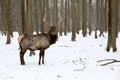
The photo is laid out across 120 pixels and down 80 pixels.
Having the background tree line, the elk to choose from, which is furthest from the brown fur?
the background tree line

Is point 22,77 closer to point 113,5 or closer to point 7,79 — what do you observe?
point 7,79

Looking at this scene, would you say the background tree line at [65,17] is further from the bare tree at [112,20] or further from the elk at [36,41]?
the elk at [36,41]

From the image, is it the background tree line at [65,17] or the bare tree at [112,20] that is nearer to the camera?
the bare tree at [112,20]

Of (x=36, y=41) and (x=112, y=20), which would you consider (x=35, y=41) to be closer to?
(x=36, y=41)

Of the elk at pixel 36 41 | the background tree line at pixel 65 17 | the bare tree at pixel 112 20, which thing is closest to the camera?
the elk at pixel 36 41

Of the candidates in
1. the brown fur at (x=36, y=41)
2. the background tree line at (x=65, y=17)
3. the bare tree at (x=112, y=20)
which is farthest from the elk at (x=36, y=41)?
the bare tree at (x=112, y=20)

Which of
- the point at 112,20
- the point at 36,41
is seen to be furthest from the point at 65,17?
the point at 36,41

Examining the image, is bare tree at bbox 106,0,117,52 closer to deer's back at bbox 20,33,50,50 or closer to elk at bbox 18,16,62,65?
elk at bbox 18,16,62,65

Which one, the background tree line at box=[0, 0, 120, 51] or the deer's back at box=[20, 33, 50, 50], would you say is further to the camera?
the background tree line at box=[0, 0, 120, 51]

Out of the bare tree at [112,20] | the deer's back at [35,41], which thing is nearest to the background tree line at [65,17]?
the bare tree at [112,20]

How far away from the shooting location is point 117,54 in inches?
574

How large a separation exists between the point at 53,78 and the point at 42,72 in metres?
1.15

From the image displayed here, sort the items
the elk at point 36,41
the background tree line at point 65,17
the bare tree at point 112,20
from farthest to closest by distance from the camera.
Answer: the background tree line at point 65,17
the bare tree at point 112,20
the elk at point 36,41

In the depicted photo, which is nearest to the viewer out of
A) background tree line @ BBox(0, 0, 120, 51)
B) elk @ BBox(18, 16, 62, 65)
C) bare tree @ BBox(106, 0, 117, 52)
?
elk @ BBox(18, 16, 62, 65)
